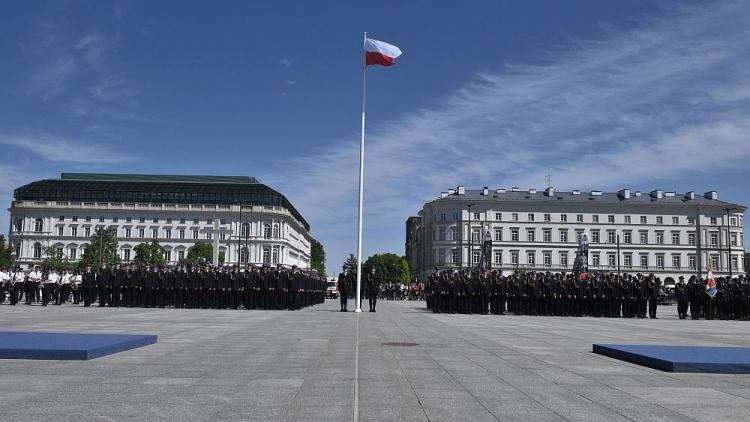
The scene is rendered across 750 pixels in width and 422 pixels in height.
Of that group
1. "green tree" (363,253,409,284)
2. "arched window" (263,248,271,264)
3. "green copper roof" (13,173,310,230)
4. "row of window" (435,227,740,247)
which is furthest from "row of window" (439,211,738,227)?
"green copper roof" (13,173,310,230)

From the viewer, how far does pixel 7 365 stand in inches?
368

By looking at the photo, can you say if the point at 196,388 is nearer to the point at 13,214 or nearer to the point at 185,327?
the point at 185,327

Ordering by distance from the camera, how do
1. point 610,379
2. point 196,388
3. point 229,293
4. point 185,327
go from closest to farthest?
point 196,388
point 610,379
point 185,327
point 229,293

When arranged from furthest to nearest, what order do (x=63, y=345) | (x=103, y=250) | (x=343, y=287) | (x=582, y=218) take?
(x=582, y=218) < (x=103, y=250) < (x=343, y=287) < (x=63, y=345)

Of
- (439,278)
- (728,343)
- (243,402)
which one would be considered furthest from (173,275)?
(243,402)

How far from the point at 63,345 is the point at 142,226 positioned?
12430 cm

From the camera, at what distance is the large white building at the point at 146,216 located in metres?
126

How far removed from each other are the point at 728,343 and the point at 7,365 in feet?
47.6

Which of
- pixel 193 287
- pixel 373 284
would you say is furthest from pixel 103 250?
pixel 373 284

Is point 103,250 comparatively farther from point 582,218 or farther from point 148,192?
point 582,218

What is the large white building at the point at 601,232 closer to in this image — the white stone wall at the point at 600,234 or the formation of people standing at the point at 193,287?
the white stone wall at the point at 600,234

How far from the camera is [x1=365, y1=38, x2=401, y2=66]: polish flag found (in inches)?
1160

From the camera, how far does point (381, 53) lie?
2942cm

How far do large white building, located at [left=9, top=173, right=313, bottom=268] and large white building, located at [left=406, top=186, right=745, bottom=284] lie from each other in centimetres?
3686
